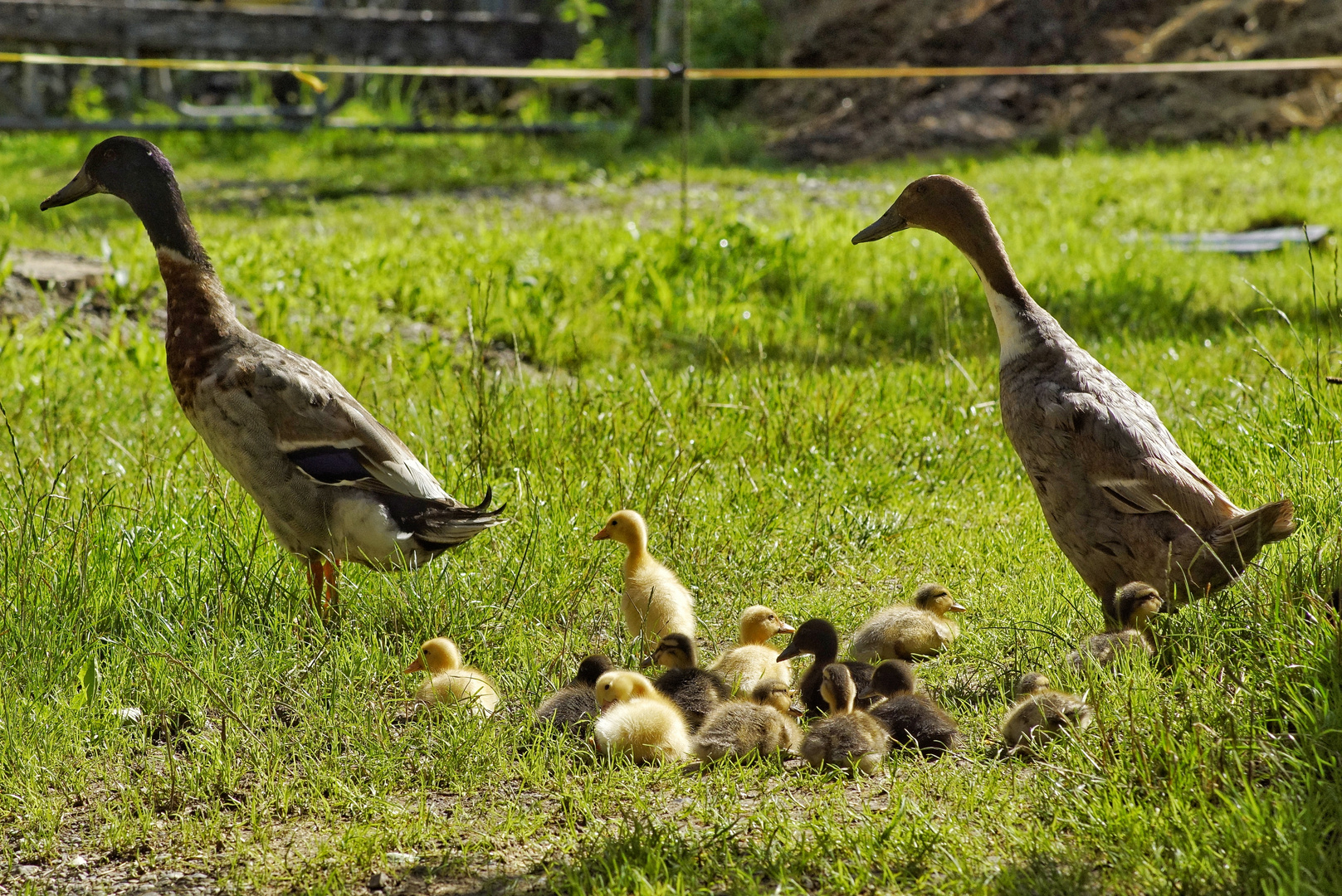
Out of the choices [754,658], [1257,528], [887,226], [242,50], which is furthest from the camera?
[242,50]

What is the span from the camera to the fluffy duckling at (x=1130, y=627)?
12.3ft

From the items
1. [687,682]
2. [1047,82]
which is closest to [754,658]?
[687,682]

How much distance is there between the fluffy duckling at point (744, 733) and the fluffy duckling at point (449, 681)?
2.13 ft

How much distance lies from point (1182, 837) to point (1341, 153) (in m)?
12.5

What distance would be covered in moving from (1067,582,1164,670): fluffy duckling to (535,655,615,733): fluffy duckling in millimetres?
1392

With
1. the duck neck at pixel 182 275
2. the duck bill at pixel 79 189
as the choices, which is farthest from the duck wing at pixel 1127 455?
the duck bill at pixel 79 189

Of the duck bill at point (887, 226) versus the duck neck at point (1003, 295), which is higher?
the duck bill at point (887, 226)

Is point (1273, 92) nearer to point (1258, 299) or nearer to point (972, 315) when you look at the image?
point (1258, 299)

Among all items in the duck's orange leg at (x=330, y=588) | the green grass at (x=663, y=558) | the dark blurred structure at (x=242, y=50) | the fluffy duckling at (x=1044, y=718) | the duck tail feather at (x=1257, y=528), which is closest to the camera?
the green grass at (x=663, y=558)

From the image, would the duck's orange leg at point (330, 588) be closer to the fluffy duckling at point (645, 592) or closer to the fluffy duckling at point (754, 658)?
the fluffy duckling at point (645, 592)

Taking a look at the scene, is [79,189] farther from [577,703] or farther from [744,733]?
[744,733]

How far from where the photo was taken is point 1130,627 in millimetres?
3959

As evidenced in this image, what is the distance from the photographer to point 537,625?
4.47 meters

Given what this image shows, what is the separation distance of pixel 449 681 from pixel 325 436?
1129 mm
